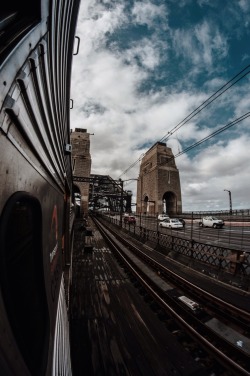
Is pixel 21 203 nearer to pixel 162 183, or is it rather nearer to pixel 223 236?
pixel 223 236

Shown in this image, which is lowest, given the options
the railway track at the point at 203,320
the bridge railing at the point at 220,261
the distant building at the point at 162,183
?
Result: the railway track at the point at 203,320

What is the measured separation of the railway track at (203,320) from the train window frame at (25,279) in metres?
4.34

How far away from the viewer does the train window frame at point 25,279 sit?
1.23 m

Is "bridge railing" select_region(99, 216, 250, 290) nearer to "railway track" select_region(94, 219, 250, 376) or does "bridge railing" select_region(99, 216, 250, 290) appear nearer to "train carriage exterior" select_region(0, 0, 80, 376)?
"railway track" select_region(94, 219, 250, 376)

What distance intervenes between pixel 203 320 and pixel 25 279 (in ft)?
21.2

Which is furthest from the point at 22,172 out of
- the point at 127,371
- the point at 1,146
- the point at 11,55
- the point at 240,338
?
the point at 240,338

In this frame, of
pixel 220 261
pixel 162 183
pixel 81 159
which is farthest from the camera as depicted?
pixel 162 183

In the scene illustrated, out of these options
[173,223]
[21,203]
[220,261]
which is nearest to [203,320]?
[220,261]

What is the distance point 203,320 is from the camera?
645 centimetres

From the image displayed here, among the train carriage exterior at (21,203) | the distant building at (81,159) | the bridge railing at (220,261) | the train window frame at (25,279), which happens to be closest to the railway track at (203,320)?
the bridge railing at (220,261)

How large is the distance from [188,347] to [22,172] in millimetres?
5938

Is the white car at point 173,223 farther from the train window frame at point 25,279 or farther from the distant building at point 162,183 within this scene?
the train window frame at point 25,279

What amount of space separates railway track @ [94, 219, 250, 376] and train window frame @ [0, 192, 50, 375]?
434cm

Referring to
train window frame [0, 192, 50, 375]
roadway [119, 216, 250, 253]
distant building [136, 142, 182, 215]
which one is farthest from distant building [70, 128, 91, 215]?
train window frame [0, 192, 50, 375]
